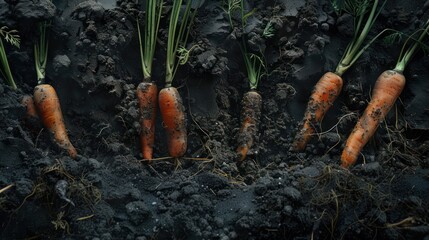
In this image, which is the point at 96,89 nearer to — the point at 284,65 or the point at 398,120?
the point at 284,65

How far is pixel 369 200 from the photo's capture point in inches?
90.4

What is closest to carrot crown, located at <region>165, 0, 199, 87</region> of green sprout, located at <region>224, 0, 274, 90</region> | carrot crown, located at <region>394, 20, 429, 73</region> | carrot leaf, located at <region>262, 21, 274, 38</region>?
green sprout, located at <region>224, 0, 274, 90</region>

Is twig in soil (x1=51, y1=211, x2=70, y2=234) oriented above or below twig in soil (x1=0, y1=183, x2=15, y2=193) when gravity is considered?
below

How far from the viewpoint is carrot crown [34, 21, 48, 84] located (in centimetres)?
268

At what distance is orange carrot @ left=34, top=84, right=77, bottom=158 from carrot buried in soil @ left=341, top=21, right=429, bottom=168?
1.59 metres

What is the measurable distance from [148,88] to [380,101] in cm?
138

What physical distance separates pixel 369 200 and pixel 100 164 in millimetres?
1365

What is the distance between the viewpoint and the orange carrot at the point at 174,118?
2709mm

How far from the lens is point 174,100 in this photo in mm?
2713

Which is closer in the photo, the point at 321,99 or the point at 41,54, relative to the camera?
the point at 41,54

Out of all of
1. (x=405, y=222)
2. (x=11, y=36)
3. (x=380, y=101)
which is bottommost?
(x=405, y=222)

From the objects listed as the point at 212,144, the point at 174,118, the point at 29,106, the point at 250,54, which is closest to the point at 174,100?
the point at 174,118

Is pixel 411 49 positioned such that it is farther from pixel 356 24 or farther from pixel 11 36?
pixel 11 36

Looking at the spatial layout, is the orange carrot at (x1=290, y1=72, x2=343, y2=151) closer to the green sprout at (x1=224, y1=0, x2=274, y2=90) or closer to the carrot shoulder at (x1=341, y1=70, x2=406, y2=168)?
the carrot shoulder at (x1=341, y1=70, x2=406, y2=168)
